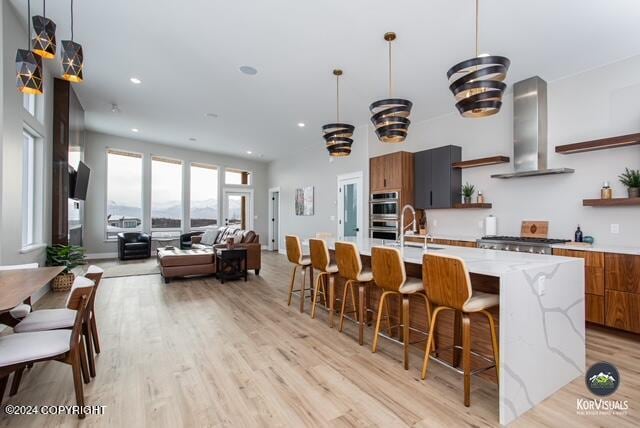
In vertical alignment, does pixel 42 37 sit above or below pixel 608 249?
above

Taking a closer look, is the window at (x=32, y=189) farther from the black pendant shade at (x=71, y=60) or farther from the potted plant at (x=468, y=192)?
the potted plant at (x=468, y=192)

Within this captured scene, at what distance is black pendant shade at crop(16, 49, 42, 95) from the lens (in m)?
2.10

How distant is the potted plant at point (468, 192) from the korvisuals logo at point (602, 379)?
9.99ft

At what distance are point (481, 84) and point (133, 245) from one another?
28.4 feet

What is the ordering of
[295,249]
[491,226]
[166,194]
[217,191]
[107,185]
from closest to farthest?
[295,249] < [491,226] < [107,185] < [166,194] < [217,191]

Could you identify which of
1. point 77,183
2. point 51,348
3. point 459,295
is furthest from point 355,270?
point 77,183

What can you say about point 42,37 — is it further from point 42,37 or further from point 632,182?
point 632,182

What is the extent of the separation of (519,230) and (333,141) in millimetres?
3119

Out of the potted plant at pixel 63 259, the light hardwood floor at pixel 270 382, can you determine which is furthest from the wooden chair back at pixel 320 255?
the potted plant at pixel 63 259

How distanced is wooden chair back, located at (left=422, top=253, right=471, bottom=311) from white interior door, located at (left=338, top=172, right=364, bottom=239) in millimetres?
4634

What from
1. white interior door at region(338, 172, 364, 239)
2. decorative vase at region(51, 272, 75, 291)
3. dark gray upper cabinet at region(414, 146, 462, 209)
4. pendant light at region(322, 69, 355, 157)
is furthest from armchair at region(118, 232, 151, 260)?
dark gray upper cabinet at region(414, 146, 462, 209)

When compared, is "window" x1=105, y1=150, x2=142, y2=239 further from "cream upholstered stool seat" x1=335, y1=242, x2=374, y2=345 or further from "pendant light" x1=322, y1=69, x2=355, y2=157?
"cream upholstered stool seat" x1=335, y1=242, x2=374, y2=345

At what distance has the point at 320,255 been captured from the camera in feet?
11.7

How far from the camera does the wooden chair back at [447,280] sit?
1995 millimetres
